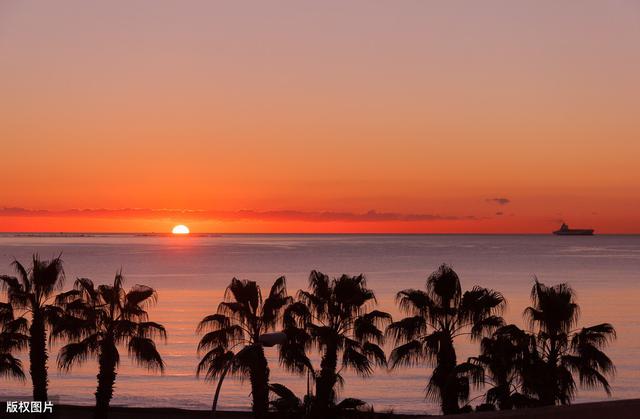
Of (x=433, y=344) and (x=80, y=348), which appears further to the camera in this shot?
(x=433, y=344)

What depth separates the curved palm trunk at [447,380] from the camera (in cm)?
3112

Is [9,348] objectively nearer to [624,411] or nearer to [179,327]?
[624,411]

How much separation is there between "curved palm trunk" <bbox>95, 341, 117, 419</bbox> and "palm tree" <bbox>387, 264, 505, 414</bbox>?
10.1m

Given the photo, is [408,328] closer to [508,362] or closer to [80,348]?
[508,362]

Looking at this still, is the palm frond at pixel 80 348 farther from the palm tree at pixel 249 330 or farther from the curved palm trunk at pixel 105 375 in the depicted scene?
the palm tree at pixel 249 330

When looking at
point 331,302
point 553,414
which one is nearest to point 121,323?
point 331,302

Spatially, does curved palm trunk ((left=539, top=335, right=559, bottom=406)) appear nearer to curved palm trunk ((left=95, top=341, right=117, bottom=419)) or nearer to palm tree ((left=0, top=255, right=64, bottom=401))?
curved palm trunk ((left=95, top=341, right=117, bottom=419))

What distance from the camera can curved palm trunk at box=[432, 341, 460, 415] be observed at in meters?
31.1

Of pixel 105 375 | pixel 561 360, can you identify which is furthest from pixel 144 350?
pixel 561 360

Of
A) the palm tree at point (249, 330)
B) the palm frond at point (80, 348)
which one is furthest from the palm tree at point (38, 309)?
the palm tree at point (249, 330)

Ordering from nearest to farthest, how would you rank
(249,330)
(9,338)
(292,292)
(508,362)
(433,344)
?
(508,362) < (433,344) < (249,330) < (9,338) < (292,292)

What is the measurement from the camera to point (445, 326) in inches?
1330

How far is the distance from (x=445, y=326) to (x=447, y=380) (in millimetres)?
2997

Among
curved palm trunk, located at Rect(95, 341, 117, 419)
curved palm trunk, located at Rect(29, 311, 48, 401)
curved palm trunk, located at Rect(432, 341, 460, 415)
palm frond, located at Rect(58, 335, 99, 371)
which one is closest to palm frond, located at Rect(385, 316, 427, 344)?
curved palm trunk, located at Rect(432, 341, 460, 415)
